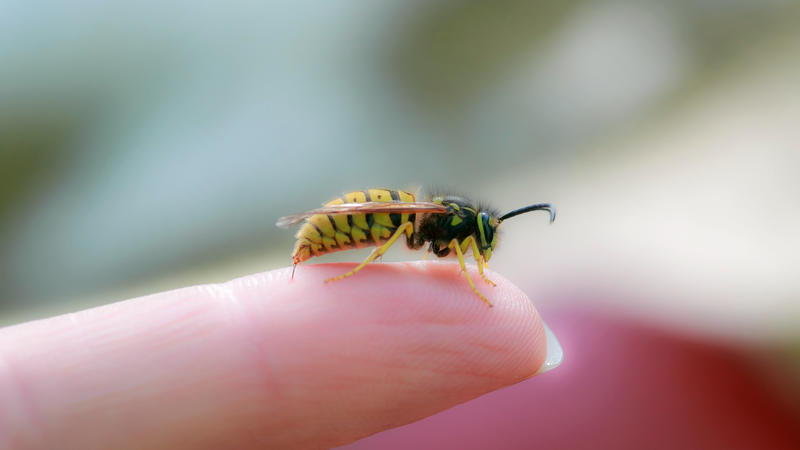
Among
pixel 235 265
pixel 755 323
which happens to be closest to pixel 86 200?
pixel 235 265

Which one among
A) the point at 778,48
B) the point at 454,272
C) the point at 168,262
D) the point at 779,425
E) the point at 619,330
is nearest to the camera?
the point at 454,272

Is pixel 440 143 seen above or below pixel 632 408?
above

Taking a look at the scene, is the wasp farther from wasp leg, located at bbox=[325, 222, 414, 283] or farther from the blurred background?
the blurred background

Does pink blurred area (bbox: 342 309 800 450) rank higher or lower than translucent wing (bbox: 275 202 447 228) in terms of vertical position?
lower

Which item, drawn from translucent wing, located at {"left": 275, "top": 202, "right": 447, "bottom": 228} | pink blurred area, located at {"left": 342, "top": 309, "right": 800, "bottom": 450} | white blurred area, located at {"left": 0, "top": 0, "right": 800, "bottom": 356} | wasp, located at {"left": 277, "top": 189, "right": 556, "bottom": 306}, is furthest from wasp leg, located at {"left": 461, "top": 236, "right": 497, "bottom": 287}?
white blurred area, located at {"left": 0, "top": 0, "right": 800, "bottom": 356}

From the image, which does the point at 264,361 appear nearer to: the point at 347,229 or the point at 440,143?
the point at 347,229

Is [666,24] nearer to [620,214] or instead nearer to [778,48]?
[778,48]

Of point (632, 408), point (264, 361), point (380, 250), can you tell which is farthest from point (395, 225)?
point (632, 408)

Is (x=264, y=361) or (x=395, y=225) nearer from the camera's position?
(x=264, y=361)
